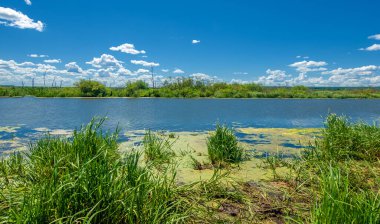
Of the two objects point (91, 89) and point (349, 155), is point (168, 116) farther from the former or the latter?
point (91, 89)

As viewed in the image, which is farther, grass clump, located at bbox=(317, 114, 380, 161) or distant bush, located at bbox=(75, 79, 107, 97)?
distant bush, located at bbox=(75, 79, 107, 97)

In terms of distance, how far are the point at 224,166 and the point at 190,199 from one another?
2.36m

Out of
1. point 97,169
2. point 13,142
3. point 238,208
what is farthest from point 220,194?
point 13,142

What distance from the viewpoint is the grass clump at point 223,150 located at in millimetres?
6055

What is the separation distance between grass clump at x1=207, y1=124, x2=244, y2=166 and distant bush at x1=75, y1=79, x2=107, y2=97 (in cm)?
6154

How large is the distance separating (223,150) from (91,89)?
63537 mm


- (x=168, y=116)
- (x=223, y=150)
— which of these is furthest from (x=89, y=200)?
(x=168, y=116)

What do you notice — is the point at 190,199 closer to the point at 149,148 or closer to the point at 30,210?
the point at 30,210

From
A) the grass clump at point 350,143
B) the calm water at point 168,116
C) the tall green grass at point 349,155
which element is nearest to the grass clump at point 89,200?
the tall green grass at point 349,155

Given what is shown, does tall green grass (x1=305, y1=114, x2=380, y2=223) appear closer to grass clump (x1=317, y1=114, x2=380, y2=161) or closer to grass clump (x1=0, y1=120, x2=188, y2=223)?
grass clump (x1=317, y1=114, x2=380, y2=161)

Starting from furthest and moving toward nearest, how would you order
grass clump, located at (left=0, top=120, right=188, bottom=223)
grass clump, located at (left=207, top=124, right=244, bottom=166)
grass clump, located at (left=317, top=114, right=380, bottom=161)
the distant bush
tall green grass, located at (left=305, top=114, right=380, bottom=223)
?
the distant bush, grass clump, located at (left=207, top=124, right=244, bottom=166), grass clump, located at (left=317, top=114, right=380, bottom=161), tall green grass, located at (left=305, top=114, right=380, bottom=223), grass clump, located at (left=0, top=120, right=188, bottom=223)

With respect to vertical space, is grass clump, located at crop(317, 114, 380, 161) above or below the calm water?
above

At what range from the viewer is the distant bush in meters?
64.8

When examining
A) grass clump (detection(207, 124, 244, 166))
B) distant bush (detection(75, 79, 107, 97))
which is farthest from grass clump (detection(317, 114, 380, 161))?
distant bush (detection(75, 79, 107, 97))
